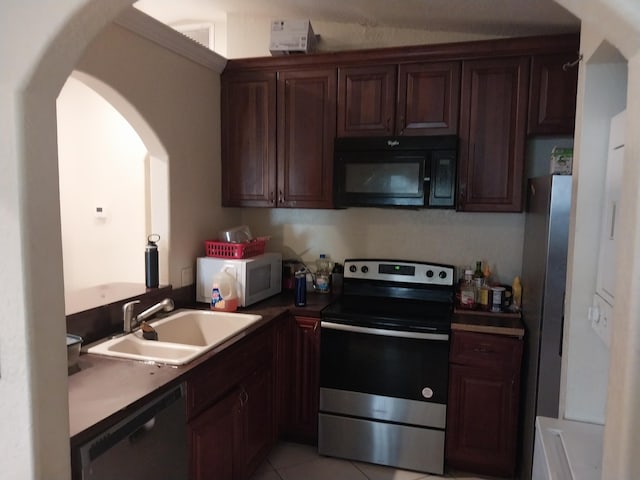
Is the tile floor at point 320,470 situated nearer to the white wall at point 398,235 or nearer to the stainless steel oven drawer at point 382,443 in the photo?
the stainless steel oven drawer at point 382,443

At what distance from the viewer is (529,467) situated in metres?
2.13

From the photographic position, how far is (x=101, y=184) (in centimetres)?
314

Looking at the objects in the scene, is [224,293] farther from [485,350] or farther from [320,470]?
[485,350]

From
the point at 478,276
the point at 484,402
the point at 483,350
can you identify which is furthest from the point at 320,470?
the point at 478,276

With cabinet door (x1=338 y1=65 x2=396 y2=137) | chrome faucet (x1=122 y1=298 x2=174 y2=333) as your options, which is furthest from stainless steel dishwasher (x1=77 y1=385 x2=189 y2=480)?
cabinet door (x1=338 y1=65 x2=396 y2=137)

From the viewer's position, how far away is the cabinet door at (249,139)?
285 centimetres

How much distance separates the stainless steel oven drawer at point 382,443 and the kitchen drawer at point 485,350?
43 cm

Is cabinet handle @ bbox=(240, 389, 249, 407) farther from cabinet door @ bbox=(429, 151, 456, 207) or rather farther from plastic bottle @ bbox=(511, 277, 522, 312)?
plastic bottle @ bbox=(511, 277, 522, 312)

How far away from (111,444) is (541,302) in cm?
179

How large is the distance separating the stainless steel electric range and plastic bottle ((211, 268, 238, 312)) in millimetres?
523

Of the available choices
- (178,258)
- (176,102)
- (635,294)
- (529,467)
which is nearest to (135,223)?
(178,258)

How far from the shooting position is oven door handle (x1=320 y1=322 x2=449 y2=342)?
92.0 inches

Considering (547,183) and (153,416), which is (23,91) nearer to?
(153,416)

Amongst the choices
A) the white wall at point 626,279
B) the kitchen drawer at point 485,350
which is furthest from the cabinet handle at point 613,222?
the kitchen drawer at point 485,350
